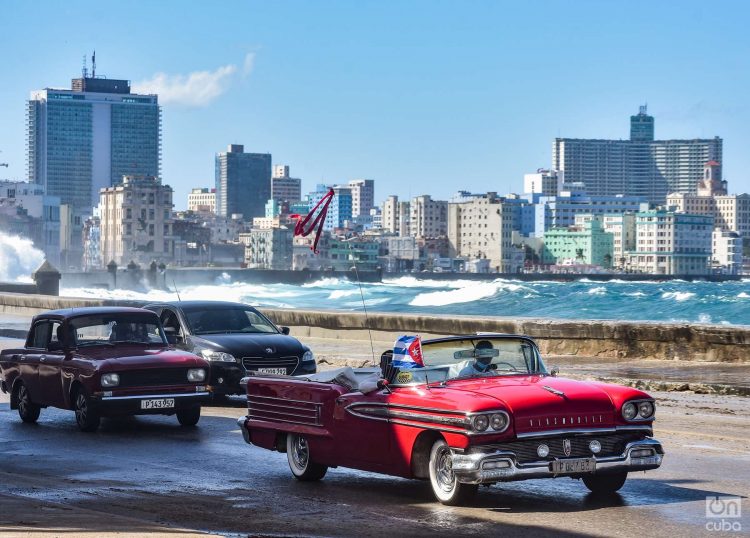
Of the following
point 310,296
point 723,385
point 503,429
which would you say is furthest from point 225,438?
point 310,296

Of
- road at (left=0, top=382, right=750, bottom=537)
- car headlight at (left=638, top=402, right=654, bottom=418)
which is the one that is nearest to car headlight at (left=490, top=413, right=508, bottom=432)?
A: road at (left=0, top=382, right=750, bottom=537)

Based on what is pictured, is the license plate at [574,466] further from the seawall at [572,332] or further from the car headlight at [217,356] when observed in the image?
the seawall at [572,332]

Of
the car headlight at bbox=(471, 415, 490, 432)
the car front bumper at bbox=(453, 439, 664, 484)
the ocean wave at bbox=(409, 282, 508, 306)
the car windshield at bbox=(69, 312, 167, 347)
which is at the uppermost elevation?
the car windshield at bbox=(69, 312, 167, 347)

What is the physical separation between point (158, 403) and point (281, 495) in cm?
500

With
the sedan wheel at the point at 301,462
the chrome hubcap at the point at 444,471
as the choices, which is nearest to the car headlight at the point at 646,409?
the chrome hubcap at the point at 444,471

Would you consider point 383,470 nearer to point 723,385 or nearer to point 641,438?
point 641,438

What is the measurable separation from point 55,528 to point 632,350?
16.4m

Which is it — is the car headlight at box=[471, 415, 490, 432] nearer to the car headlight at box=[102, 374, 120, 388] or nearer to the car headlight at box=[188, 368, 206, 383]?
the car headlight at box=[188, 368, 206, 383]

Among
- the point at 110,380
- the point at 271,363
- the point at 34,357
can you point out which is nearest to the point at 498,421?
the point at 110,380

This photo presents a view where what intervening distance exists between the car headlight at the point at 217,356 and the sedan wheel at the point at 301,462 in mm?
6472

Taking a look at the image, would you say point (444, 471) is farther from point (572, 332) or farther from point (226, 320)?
point (572, 332)

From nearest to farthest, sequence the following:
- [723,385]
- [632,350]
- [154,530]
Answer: [154,530] → [723,385] → [632,350]

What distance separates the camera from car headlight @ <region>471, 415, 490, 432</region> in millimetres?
9719

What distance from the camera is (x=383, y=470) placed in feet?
35.2
